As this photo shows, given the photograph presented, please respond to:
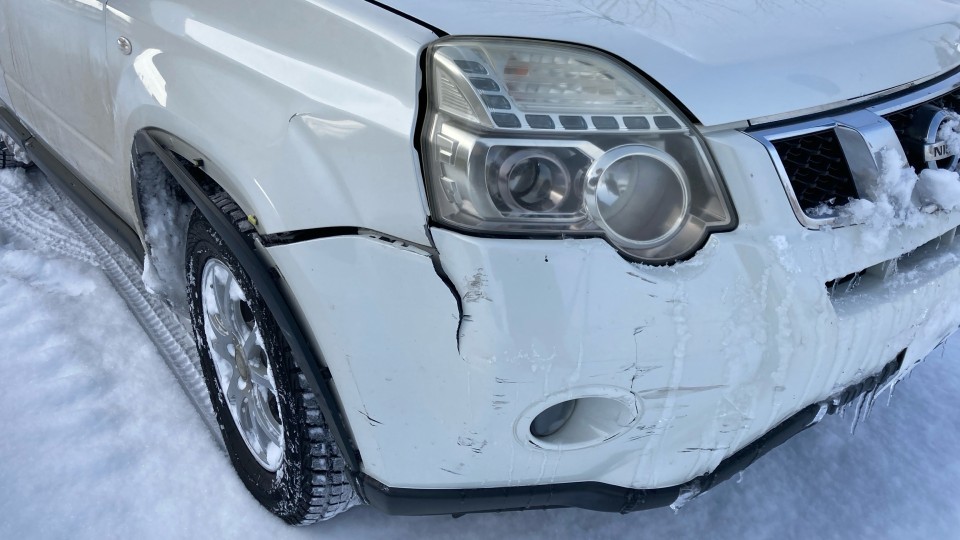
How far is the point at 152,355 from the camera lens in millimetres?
2645

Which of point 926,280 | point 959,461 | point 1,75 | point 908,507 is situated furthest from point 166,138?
point 959,461

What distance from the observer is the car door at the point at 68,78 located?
217 cm

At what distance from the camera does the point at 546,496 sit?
1.52 meters

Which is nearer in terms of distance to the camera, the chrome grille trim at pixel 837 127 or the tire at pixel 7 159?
the chrome grille trim at pixel 837 127

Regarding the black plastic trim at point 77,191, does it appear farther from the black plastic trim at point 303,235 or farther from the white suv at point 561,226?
the black plastic trim at point 303,235

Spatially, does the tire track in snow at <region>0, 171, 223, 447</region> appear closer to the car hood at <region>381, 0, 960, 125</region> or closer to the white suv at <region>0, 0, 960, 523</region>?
the white suv at <region>0, 0, 960, 523</region>

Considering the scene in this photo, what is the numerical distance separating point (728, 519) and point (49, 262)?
2711mm

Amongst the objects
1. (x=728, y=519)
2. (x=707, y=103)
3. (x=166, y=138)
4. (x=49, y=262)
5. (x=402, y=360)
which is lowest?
(x=49, y=262)

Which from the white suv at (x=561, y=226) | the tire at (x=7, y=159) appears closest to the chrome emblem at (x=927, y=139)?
the white suv at (x=561, y=226)

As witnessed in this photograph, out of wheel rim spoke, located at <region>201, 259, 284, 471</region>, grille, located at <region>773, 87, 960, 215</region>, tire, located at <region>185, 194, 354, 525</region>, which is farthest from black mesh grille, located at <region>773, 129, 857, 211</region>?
wheel rim spoke, located at <region>201, 259, 284, 471</region>

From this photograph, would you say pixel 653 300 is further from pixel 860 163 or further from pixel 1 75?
pixel 1 75

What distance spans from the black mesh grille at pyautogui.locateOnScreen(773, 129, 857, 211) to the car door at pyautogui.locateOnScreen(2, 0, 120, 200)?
1711 mm

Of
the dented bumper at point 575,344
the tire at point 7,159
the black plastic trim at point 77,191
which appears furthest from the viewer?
the tire at point 7,159

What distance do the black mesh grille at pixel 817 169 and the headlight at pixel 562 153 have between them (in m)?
0.20
